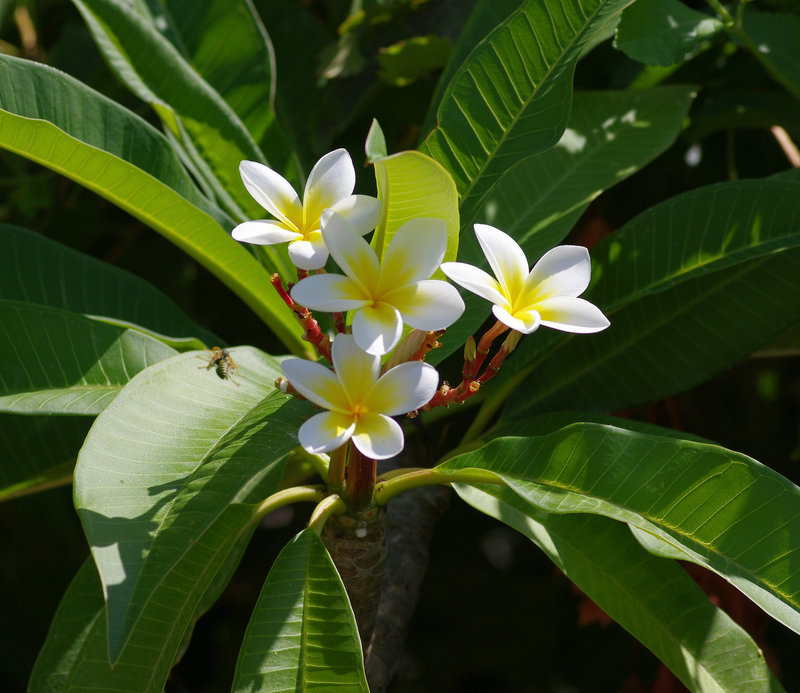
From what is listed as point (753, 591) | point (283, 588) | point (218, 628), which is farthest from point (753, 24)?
point (218, 628)

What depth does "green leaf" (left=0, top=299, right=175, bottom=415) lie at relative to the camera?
90 centimetres

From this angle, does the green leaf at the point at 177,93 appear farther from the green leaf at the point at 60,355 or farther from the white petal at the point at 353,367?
the white petal at the point at 353,367

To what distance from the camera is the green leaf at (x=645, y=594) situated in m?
0.82

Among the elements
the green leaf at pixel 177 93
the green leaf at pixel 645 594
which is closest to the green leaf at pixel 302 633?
the green leaf at pixel 645 594

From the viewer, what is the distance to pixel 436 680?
1956 mm

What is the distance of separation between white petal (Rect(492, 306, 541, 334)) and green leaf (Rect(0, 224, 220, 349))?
0.48 meters

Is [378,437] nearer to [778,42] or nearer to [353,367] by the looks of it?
[353,367]

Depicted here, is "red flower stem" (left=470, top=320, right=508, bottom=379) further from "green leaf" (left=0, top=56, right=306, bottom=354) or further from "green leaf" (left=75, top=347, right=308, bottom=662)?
"green leaf" (left=0, top=56, right=306, bottom=354)

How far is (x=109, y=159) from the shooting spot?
2.79ft

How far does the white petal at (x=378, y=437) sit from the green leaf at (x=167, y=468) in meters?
0.14

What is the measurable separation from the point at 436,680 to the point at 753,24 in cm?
155

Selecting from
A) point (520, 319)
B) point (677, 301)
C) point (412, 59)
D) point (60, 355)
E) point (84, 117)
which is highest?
point (412, 59)

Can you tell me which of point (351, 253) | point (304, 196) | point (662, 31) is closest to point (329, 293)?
point (351, 253)

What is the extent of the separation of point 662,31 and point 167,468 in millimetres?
833
